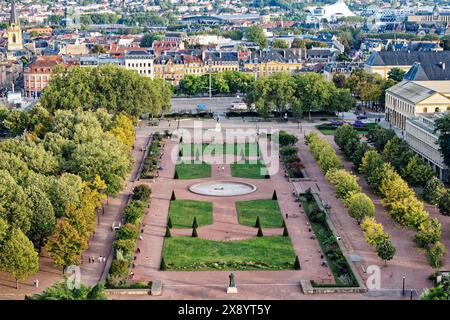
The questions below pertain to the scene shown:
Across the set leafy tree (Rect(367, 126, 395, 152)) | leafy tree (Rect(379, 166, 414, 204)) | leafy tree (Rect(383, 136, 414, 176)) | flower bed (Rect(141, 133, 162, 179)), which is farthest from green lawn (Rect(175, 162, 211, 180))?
leafy tree (Rect(379, 166, 414, 204))

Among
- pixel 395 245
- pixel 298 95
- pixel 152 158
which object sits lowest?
pixel 152 158

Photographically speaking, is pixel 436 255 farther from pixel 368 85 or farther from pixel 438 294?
pixel 368 85

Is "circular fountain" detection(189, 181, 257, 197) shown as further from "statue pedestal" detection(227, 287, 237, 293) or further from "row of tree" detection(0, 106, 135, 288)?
"statue pedestal" detection(227, 287, 237, 293)

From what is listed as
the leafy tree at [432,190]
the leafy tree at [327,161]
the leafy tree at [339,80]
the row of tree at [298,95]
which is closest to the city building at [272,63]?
the leafy tree at [339,80]

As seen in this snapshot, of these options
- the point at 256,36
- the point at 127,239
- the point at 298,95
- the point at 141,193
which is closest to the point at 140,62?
the point at 298,95

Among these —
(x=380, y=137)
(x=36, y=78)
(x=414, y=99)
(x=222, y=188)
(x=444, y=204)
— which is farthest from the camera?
(x=36, y=78)

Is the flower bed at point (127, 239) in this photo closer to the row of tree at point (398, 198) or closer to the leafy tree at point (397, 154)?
the row of tree at point (398, 198)
